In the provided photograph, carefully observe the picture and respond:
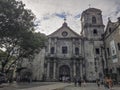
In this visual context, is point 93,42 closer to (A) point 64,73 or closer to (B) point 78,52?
(B) point 78,52

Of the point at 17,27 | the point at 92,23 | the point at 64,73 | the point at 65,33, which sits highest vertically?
the point at 92,23

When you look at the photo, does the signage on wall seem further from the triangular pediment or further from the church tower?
the triangular pediment

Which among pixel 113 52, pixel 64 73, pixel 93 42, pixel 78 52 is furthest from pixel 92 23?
pixel 64 73

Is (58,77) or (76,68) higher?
(76,68)

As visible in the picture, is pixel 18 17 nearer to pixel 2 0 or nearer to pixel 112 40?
pixel 2 0

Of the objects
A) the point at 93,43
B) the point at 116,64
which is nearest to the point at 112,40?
the point at 116,64

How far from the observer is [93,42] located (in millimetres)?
38406

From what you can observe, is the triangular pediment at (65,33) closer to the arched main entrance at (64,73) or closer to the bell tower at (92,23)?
the bell tower at (92,23)

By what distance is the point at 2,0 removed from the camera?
15367mm

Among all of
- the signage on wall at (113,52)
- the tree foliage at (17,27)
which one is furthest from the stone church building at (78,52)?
the tree foliage at (17,27)

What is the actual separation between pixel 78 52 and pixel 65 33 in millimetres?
6398

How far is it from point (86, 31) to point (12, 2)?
26189mm

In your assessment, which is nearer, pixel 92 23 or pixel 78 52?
pixel 78 52

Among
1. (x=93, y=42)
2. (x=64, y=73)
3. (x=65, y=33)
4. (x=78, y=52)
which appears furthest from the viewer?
(x=65, y=33)
